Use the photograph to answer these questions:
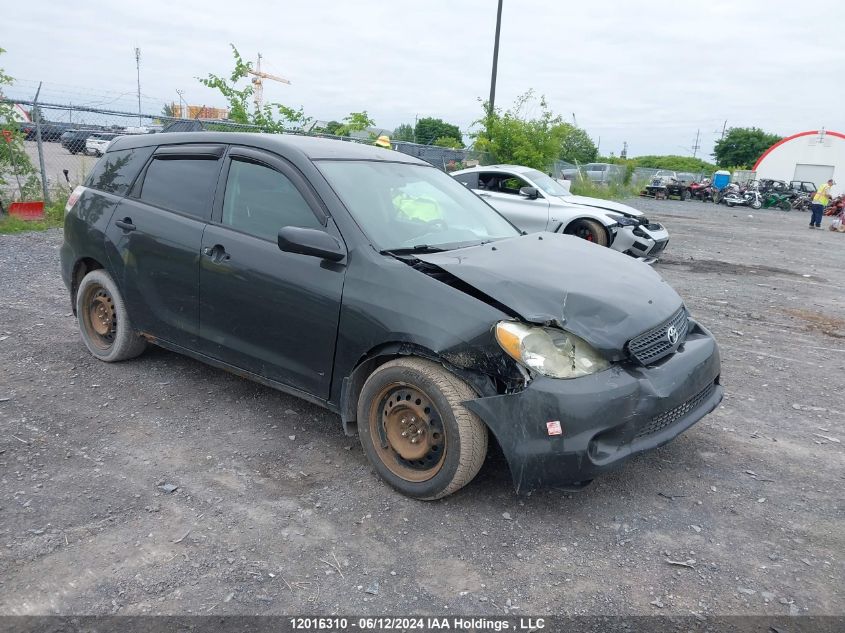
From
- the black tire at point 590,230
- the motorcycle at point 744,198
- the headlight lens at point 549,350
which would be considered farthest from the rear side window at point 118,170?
the motorcycle at point 744,198

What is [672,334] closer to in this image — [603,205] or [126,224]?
[126,224]

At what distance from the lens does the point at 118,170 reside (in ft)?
15.8

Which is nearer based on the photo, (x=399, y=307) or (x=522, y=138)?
(x=399, y=307)

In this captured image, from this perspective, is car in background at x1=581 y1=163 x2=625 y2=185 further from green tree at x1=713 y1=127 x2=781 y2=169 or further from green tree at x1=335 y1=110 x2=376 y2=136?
green tree at x1=713 y1=127 x2=781 y2=169

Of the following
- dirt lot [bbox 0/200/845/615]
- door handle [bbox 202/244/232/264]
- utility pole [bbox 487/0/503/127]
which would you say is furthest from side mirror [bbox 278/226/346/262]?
utility pole [bbox 487/0/503/127]

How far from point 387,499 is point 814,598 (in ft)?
6.32

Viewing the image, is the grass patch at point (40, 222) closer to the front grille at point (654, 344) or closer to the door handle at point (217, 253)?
the door handle at point (217, 253)

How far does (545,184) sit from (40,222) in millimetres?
8738

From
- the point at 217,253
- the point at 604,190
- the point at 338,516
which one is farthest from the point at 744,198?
the point at 338,516

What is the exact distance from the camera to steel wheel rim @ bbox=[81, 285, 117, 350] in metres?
4.81

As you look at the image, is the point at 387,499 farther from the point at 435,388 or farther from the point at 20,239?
the point at 20,239

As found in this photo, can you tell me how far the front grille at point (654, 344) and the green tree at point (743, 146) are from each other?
8339cm


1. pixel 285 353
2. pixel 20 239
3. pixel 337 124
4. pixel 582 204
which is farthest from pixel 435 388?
pixel 337 124

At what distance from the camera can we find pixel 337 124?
1509 centimetres
